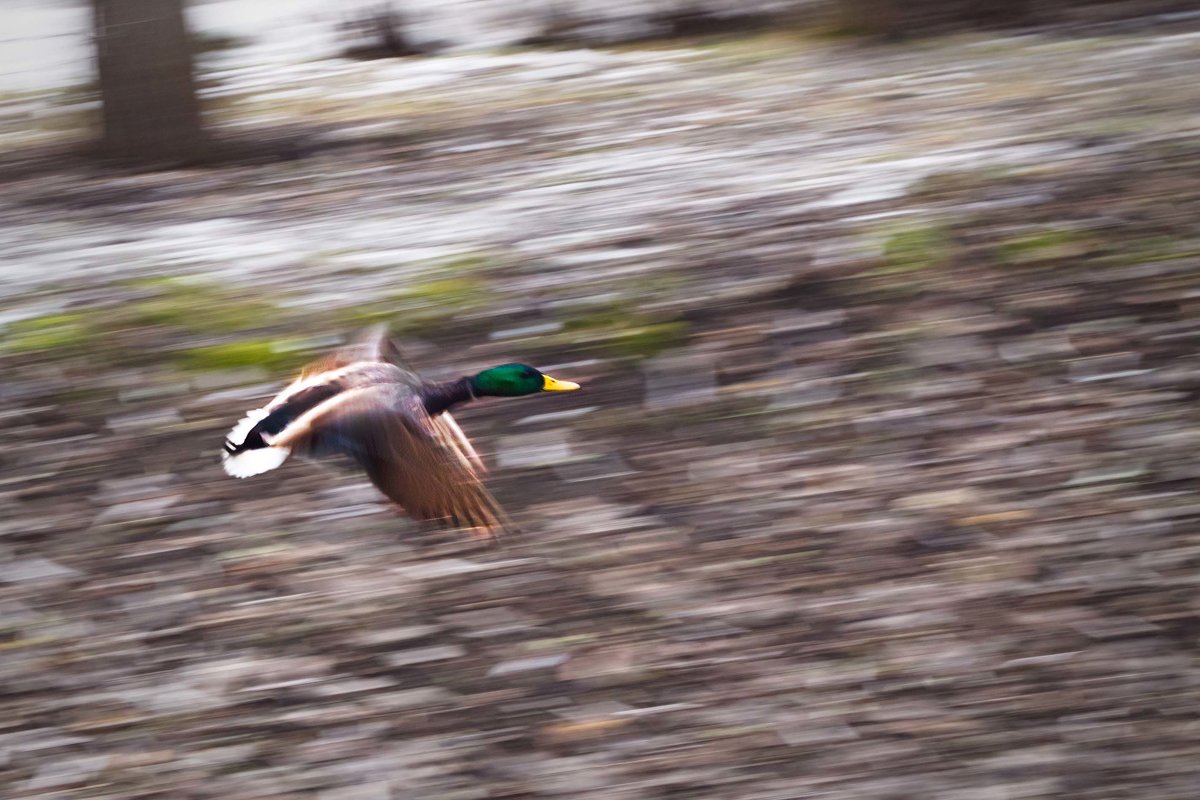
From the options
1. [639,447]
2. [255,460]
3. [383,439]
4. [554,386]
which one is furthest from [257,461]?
[639,447]

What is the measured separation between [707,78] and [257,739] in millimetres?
5347

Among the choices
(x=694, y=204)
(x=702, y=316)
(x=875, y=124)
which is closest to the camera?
(x=702, y=316)

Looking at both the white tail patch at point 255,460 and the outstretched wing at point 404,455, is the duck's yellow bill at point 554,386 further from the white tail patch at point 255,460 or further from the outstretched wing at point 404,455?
the white tail patch at point 255,460

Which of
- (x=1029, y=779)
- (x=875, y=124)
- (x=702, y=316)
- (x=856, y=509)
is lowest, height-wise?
(x=1029, y=779)

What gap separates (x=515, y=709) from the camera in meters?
3.73

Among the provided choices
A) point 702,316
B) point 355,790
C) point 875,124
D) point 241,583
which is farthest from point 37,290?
point 875,124

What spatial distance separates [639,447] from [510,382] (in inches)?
31.9

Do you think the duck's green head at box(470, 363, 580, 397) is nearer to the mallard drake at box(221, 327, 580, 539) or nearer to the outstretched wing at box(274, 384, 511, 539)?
the mallard drake at box(221, 327, 580, 539)

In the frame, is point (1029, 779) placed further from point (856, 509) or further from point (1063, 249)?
point (1063, 249)

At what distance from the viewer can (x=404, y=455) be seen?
354 cm

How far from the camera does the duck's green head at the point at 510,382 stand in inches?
154

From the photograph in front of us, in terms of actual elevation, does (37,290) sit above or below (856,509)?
above

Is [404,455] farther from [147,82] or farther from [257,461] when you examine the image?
[147,82]

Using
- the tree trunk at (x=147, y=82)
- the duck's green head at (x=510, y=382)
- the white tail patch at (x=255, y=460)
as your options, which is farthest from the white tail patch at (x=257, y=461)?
the tree trunk at (x=147, y=82)
